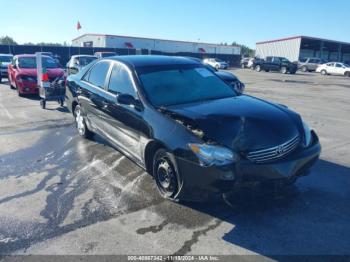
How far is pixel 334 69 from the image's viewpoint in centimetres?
3859

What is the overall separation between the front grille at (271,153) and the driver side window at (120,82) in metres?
1.89

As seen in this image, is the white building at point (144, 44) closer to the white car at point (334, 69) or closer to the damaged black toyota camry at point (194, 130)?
the white car at point (334, 69)

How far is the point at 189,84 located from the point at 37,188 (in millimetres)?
2570

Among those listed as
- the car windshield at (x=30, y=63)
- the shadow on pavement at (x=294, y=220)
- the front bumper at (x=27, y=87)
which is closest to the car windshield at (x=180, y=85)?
the shadow on pavement at (x=294, y=220)

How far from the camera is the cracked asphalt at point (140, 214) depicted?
3221mm

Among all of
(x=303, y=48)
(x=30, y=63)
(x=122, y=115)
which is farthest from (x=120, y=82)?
(x=303, y=48)

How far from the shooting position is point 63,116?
938 centimetres

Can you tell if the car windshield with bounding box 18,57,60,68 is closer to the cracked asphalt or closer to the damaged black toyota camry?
the cracked asphalt

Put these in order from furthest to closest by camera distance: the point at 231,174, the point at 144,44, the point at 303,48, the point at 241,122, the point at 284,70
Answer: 1. the point at 303,48
2. the point at 144,44
3. the point at 284,70
4. the point at 241,122
5. the point at 231,174

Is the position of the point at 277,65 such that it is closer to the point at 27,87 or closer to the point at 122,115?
the point at 27,87

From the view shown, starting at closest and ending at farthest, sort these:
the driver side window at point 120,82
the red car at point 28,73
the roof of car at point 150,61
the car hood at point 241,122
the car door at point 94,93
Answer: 1. the car hood at point 241,122
2. the driver side window at point 120,82
3. the roof of car at point 150,61
4. the car door at point 94,93
5. the red car at point 28,73

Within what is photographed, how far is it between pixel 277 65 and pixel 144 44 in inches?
1114

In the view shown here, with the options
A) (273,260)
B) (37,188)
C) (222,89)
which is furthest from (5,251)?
(222,89)

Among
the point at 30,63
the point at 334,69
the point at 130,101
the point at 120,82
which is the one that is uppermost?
the point at 334,69
